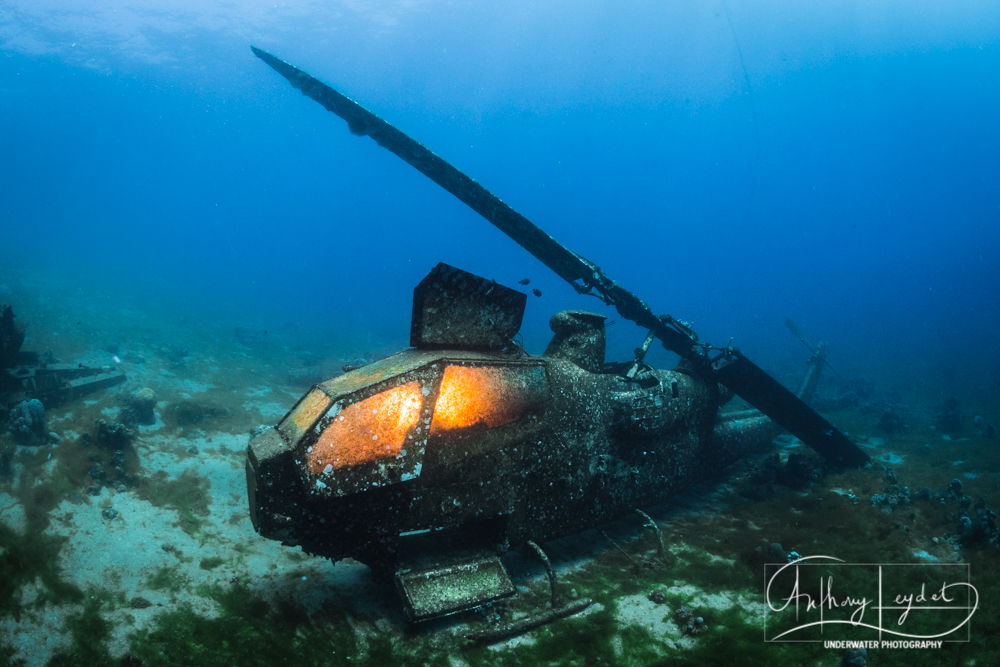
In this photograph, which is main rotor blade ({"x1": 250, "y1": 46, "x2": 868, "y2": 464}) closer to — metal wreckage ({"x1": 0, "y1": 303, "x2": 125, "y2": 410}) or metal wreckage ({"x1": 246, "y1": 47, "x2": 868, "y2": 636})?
metal wreckage ({"x1": 246, "y1": 47, "x2": 868, "y2": 636})

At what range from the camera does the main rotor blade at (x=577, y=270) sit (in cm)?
540

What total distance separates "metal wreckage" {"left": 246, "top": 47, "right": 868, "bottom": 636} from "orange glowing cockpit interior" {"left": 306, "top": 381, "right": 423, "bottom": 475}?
0.01 metres

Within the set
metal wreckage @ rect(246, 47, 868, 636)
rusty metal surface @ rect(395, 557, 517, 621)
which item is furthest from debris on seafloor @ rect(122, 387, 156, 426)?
rusty metal surface @ rect(395, 557, 517, 621)

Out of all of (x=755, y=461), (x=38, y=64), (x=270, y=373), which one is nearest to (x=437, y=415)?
(x=755, y=461)

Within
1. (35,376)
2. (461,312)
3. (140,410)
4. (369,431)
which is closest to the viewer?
(369,431)

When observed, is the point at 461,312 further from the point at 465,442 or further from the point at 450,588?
the point at 450,588

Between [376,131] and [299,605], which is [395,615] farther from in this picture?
[376,131]

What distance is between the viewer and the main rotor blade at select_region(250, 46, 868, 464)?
17.7 feet

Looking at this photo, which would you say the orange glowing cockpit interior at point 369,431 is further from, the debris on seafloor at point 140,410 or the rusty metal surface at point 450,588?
the debris on seafloor at point 140,410

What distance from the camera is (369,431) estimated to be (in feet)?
12.2

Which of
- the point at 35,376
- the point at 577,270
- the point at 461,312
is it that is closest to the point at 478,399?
the point at 461,312

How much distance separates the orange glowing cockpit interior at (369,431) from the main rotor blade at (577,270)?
2789mm

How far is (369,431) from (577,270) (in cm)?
405

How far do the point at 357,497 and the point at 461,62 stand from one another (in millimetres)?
108434
